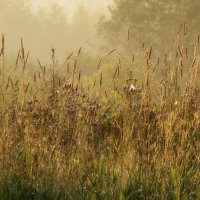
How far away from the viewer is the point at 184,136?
3865 millimetres

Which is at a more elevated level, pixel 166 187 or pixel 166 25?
pixel 166 25

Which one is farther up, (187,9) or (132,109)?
(187,9)

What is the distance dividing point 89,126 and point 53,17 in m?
74.9

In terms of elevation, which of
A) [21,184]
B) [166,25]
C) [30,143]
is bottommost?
[21,184]

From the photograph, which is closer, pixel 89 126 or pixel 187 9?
pixel 89 126

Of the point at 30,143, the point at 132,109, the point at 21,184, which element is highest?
the point at 132,109

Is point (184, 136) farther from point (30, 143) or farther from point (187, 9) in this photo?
point (187, 9)


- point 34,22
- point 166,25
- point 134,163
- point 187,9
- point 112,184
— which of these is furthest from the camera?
point 34,22

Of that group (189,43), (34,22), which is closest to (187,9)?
(189,43)

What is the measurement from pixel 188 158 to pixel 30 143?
4.23 feet

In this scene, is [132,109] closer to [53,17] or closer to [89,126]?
[89,126]

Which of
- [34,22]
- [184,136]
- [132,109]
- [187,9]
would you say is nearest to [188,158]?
[184,136]

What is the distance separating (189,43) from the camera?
96.0ft

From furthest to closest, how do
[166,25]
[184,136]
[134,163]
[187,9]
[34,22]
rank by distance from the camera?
1. [34,22]
2. [166,25]
3. [187,9]
4. [184,136]
5. [134,163]
